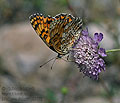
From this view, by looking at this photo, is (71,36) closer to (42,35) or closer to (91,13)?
(42,35)

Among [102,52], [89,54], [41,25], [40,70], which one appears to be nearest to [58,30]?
[41,25]

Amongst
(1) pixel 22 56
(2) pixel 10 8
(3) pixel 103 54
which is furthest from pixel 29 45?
(3) pixel 103 54

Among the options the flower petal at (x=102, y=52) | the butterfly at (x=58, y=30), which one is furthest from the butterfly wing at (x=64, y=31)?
the flower petal at (x=102, y=52)

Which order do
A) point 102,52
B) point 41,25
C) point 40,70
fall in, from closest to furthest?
point 102,52 → point 41,25 → point 40,70

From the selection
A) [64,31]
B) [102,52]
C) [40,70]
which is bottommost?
[102,52]

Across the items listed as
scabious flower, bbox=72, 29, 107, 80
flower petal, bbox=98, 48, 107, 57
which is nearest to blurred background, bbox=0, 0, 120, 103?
scabious flower, bbox=72, 29, 107, 80

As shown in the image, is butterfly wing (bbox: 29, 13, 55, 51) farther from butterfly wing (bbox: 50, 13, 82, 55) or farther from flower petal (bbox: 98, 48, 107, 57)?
flower petal (bbox: 98, 48, 107, 57)

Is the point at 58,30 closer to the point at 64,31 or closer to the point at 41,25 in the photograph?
the point at 64,31

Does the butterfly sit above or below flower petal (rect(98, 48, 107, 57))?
above
